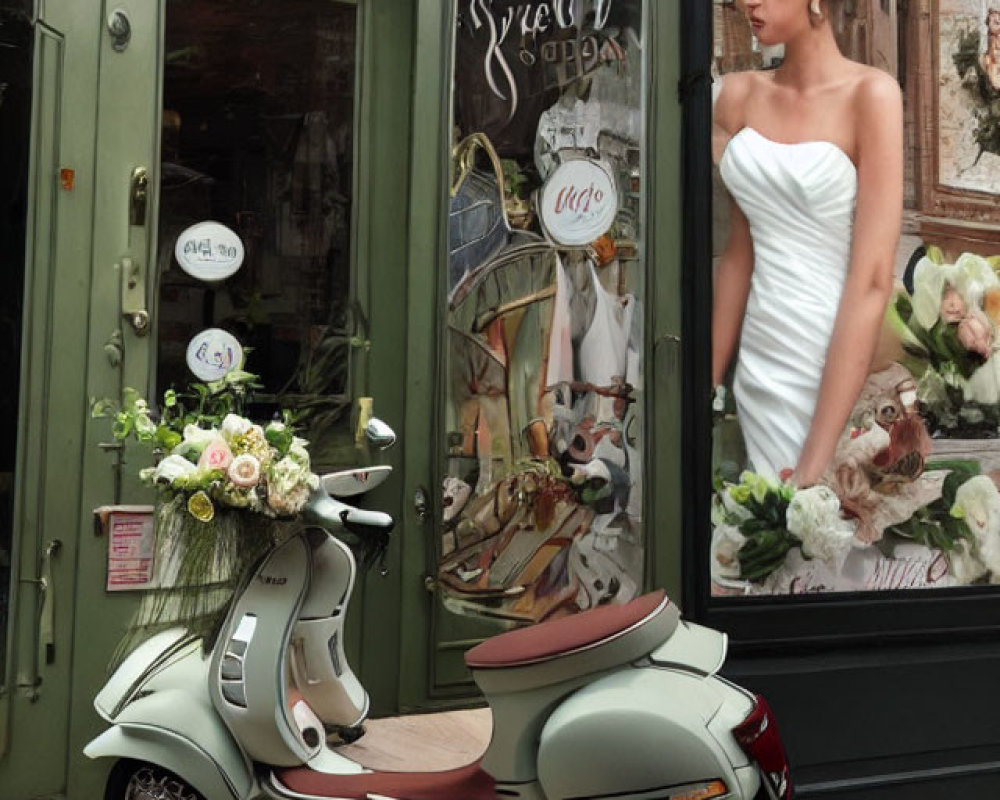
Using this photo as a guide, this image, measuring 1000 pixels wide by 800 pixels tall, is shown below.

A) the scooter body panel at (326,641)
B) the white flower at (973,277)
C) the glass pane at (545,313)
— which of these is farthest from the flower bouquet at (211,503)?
the white flower at (973,277)

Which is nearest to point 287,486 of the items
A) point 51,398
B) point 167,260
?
point 51,398

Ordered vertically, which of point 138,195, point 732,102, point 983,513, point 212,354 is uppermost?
point 732,102

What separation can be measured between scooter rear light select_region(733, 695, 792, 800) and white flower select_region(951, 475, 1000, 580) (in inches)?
100

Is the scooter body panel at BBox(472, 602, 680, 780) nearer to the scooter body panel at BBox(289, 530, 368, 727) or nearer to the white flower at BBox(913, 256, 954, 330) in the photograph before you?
the scooter body panel at BBox(289, 530, 368, 727)

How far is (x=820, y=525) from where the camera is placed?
4.41 metres

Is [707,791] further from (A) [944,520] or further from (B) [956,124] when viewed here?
(B) [956,124]

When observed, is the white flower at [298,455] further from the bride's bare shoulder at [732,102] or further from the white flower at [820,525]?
the bride's bare shoulder at [732,102]

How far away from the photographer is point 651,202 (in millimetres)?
4387

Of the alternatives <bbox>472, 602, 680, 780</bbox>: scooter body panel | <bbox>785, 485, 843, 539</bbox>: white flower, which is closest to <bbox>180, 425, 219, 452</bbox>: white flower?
<bbox>472, 602, 680, 780</bbox>: scooter body panel

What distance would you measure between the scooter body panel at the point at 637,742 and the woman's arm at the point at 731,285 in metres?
2.10

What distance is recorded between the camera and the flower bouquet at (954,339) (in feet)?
15.2

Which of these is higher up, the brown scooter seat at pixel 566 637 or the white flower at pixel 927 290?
the white flower at pixel 927 290

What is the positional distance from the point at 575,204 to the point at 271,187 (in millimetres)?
1287

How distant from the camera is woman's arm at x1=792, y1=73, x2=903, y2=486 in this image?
14.7 feet
